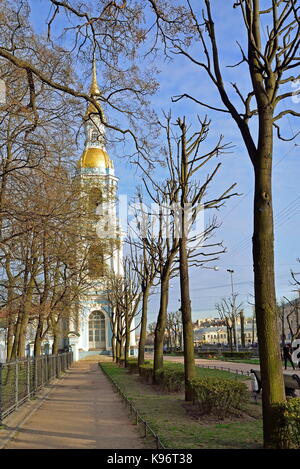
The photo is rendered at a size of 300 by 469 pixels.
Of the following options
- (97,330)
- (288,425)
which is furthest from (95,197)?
(97,330)

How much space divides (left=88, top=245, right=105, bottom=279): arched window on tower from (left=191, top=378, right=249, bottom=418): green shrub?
11.9 meters

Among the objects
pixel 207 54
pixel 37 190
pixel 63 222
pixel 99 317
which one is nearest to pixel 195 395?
pixel 63 222

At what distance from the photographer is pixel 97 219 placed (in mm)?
17531

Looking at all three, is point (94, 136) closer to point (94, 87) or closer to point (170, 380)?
point (94, 87)

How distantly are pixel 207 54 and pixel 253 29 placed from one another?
1.07 m

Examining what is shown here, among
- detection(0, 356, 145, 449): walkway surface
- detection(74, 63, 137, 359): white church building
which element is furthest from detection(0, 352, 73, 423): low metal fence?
detection(74, 63, 137, 359): white church building

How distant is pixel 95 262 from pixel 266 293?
19.1 m

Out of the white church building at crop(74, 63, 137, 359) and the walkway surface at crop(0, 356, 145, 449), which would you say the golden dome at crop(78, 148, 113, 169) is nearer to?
the white church building at crop(74, 63, 137, 359)

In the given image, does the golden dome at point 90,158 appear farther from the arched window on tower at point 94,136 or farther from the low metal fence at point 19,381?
the low metal fence at point 19,381

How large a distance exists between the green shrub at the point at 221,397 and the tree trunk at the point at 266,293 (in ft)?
11.9

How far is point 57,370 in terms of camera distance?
31.0 m

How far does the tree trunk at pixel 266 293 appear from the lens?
725 centimetres
